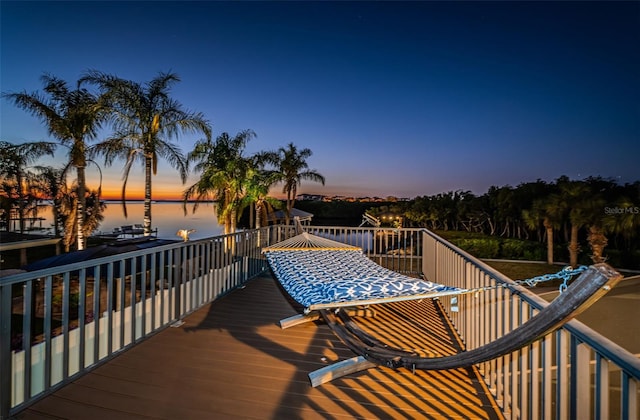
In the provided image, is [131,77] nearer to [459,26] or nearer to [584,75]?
[459,26]

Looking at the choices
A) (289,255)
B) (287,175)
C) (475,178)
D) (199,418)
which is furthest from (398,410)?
(475,178)

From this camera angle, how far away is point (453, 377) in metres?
2.49

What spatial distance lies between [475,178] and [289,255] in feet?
91.8

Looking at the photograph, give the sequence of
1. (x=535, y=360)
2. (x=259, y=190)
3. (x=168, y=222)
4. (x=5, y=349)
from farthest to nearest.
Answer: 1. (x=168, y=222)
2. (x=259, y=190)
3. (x=5, y=349)
4. (x=535, y=360)

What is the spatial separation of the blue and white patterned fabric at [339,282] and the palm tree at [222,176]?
8.22 m

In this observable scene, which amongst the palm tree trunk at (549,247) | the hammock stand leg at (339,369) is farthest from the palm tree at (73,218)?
the palm tree trunk at (549,247)

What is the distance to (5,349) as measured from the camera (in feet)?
5.99

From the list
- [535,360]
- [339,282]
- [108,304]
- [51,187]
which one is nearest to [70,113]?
[51,187]

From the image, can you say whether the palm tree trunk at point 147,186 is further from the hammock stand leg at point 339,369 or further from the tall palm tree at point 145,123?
the hammock stand leg at point 339,369

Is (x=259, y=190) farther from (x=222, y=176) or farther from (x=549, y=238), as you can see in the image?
(x=549, y=238)

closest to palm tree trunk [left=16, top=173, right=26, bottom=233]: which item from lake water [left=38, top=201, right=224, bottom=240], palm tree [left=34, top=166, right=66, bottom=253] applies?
palm tree [left=34, top=166, right=66, bottom=253]

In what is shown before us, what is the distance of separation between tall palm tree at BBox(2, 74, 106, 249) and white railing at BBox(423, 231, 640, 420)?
11.4 metres

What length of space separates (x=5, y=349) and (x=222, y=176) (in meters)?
9.99

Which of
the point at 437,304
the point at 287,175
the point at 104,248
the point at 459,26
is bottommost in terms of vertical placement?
the point at 437,304
